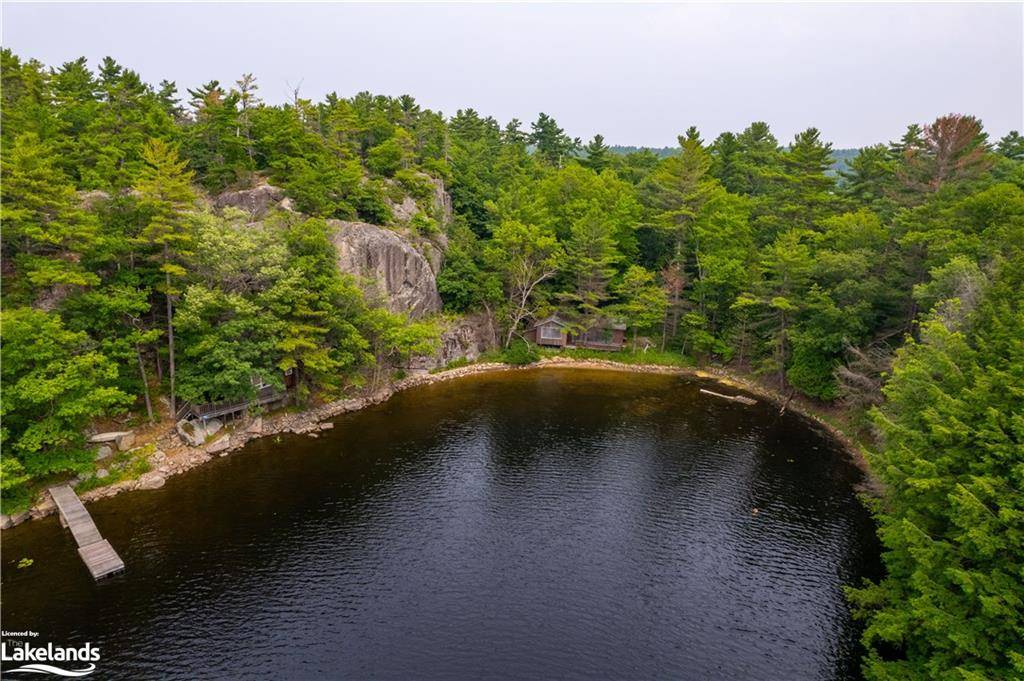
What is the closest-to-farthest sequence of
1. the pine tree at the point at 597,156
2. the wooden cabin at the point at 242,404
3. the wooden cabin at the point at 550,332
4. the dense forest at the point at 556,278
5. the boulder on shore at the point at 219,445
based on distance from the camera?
the dense forest at the point at 556,278 → the boulder on shore at the point at 219,445 → the wooden cabin at the point at 242,404 → the wooden cabin at the point at 550,332 → the pine tree at the point at 597,156

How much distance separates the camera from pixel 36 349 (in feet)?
81.6

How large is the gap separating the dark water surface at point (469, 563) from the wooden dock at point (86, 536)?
0.57 metres

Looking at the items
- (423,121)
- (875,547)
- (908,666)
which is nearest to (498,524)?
(908,666)

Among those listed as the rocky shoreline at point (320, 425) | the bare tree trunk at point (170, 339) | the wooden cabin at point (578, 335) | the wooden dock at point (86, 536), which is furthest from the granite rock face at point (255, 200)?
the wooden cabin at point (578, 335)

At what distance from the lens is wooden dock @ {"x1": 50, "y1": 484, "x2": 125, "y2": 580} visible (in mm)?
22391

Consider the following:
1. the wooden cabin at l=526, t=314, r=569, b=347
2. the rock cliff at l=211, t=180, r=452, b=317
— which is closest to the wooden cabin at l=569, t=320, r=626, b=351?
the wooden cabin at l=526, t=314, r=569, b=347

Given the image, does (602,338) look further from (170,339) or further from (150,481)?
(150,481)

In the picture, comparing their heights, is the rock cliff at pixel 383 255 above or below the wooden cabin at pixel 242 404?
above

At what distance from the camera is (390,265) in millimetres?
48719

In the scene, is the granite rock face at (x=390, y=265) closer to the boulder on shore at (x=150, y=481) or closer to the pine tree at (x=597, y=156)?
the boulder on shore at (x=150, y=481)

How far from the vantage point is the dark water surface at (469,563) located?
19516mm

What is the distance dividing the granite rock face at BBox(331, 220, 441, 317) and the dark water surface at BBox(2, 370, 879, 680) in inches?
564

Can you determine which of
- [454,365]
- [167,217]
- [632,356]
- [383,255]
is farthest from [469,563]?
[632,356]

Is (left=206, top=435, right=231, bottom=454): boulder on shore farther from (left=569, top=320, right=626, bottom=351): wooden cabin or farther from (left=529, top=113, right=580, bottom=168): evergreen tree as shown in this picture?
(left=529, top=113, right=580, bottom=168): evergreen tree
